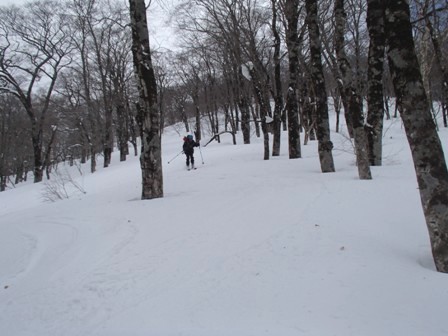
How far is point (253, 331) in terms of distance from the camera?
229 cm

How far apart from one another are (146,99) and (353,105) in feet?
14.6

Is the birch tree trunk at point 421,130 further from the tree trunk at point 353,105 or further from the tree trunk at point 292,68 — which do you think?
the tree trunk at point 292,68

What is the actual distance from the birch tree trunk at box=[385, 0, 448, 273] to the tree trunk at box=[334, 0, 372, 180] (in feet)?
13.1

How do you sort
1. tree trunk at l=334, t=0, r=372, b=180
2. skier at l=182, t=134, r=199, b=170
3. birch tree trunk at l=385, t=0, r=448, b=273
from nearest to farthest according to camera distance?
birch tree trunk at l=385, t=0, r=448, b=273 < tree trunk at l=334, t=0, r=372, b=180 < skier at l=182, t=134, r=199, b=170

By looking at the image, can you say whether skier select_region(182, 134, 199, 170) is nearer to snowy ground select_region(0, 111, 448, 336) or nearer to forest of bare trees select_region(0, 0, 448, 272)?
forest of bare trees select_region(0, 0, 448, 272)

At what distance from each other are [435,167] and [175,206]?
13.5 ft

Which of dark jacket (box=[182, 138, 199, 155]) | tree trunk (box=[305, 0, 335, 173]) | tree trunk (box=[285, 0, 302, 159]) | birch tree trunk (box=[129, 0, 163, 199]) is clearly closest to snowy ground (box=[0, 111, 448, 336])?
birch tree trunk (box=[129, 0, 163, 199])

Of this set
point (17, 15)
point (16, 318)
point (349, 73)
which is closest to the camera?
point (16, 318)

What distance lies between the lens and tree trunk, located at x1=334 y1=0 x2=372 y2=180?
271 inches

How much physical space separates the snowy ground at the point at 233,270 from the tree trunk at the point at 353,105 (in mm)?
1069

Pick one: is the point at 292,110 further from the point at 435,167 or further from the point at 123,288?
the point at 123,288

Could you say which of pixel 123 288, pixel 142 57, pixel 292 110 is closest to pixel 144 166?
pixel 142 57

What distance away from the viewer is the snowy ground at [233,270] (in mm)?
2424

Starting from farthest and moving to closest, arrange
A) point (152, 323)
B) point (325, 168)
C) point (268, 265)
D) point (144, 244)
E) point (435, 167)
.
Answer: point (325, 168), point (144, 244), point (268, 265), point (435, 167), point (152, 323)
